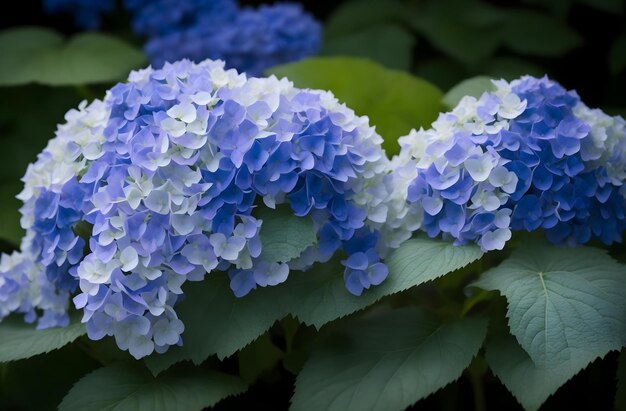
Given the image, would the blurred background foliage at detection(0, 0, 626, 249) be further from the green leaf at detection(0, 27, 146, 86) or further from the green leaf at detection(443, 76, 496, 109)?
the green leaf at detection(443, 76, 496, 109)

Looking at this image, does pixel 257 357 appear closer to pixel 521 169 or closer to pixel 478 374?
pixel 478 374

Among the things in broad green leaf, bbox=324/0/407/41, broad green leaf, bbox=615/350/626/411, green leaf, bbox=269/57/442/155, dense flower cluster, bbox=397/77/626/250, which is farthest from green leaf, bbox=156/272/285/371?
broad green leaf, bbox=324/0/407/41

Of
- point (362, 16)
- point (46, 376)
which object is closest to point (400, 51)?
point (362, 16)

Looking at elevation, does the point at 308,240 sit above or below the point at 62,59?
above

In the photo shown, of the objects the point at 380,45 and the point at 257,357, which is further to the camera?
the point at 380,45

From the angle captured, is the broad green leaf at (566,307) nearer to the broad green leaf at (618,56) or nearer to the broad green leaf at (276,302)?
the broad green leaf at (276,302)

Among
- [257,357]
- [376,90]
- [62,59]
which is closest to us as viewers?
[257,357]
